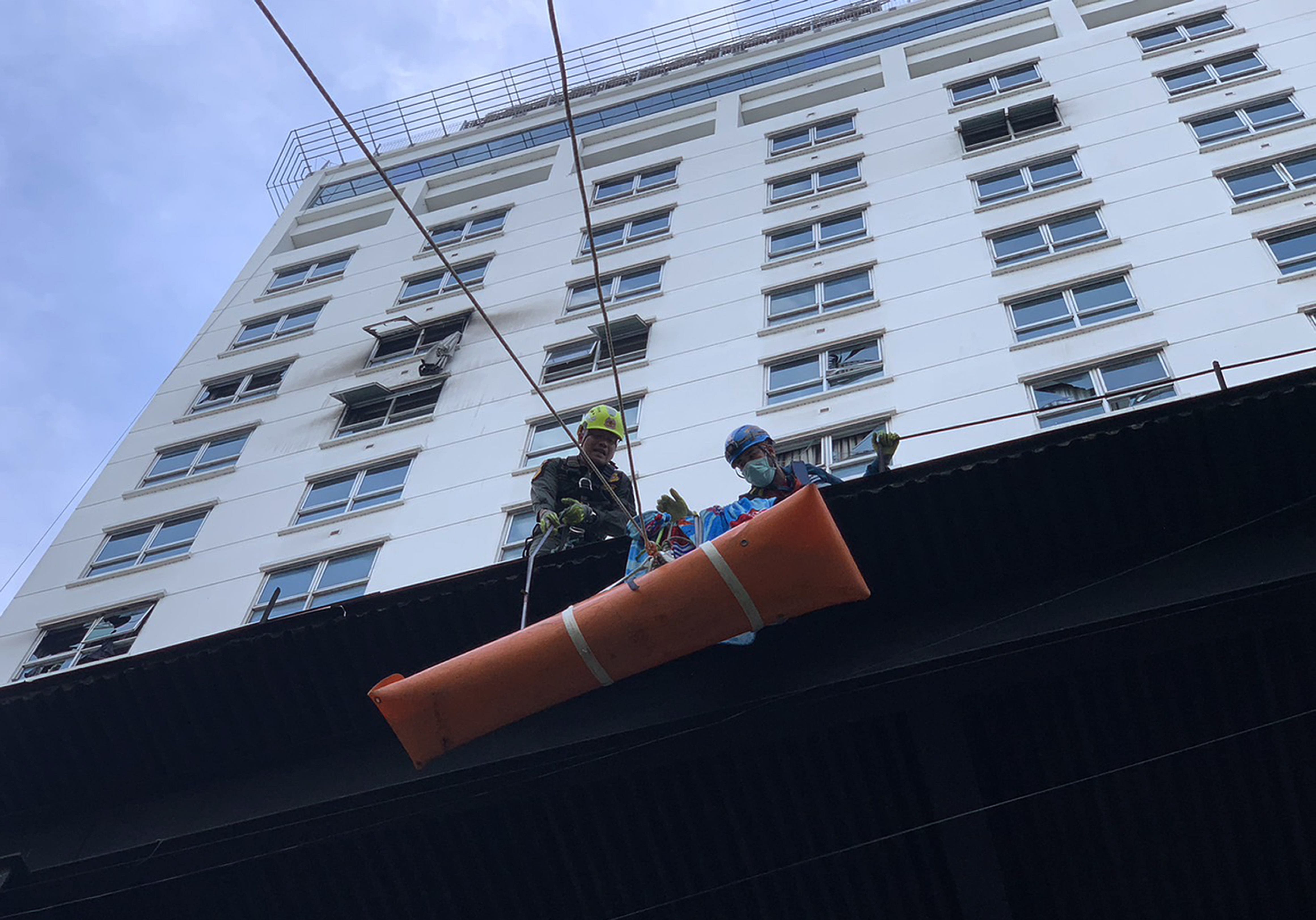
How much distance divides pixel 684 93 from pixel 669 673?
23003 mm

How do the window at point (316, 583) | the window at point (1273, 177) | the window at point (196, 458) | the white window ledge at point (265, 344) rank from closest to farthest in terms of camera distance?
the window at point (316, 583) → the window at point (1273, 177) → the window at point (196, 458) → the white window ledge at point (265, 344)

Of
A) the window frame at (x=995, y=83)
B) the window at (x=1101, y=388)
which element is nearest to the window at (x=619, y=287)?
the window frame at (x=995, y=83)

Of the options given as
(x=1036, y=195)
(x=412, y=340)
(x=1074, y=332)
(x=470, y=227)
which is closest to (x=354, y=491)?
(x=412, y=340)

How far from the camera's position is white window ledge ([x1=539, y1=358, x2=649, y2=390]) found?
1727cm

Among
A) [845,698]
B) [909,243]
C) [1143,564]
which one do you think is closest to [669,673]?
[845,698]

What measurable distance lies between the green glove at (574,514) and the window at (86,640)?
9.47m

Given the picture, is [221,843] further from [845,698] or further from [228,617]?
[228,617]

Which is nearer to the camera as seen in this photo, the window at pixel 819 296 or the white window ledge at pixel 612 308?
the window at pixel 819 296

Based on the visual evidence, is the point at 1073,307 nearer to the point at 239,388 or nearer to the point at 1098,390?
the point at 1098,390

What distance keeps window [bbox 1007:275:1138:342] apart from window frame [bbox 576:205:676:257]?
7243 millimetres

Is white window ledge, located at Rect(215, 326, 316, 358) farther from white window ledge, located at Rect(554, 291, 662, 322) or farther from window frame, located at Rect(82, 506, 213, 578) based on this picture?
white window ledge, located at Rect(554, 291, 662, 322)

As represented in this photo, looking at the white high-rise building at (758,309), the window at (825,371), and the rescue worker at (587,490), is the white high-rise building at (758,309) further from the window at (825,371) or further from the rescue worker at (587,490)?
the rescue worker at (587,490)

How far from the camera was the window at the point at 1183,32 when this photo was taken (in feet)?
68.8

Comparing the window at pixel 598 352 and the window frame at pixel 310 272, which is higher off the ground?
the window frame at pixel 310 272
